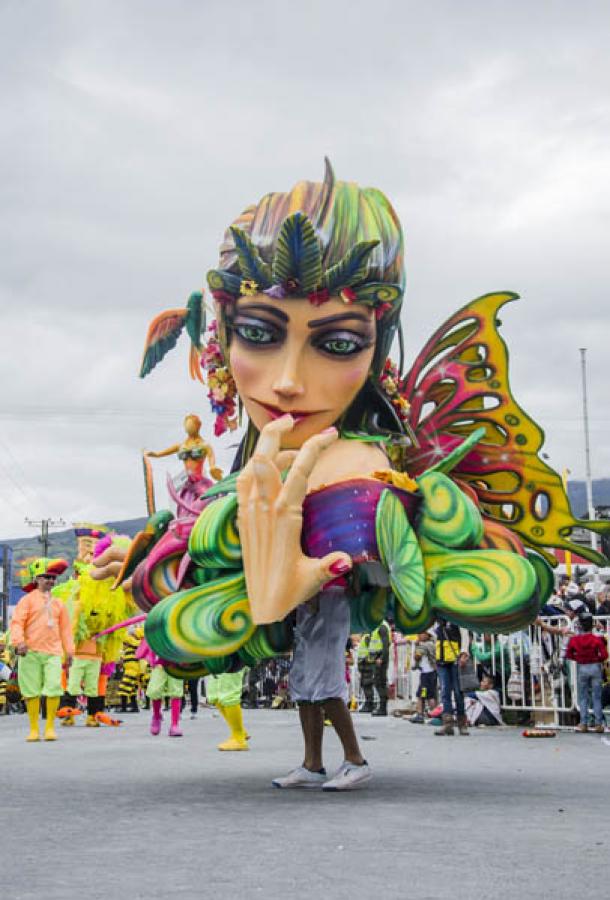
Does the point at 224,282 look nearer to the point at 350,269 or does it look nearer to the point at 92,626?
the point at 350,269

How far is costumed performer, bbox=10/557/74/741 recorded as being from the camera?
41.8 feet

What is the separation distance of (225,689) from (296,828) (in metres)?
5.28

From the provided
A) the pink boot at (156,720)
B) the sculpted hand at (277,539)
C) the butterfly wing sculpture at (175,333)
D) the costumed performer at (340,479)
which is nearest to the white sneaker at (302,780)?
the costumed performer at (340,479)

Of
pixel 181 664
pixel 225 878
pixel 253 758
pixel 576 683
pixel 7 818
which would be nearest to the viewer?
pixel 225 878

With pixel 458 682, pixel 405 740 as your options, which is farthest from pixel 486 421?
pixel 458 682

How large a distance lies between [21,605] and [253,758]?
13.8 feet

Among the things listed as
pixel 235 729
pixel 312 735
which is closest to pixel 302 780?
pixel 312 735

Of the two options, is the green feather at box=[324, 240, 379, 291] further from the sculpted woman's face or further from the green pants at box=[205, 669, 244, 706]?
the green pants at box=[205, 669, 244, 706]

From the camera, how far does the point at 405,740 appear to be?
1247 centimetres

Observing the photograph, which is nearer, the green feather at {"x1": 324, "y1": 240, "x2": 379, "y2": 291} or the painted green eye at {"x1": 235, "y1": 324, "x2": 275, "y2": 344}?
the green feather at {"x1": 324, "y1": 240, "x2": 379, "y2": 291}

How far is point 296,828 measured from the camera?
17.5 feet

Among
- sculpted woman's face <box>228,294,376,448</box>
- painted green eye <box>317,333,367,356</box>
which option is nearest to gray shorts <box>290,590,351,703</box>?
sculpted woman's face <box>228,294,376,448</box>

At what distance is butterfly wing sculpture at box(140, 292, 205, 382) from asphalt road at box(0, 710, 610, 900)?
9.43 ft

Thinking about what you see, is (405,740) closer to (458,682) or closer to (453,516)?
(458,682)
